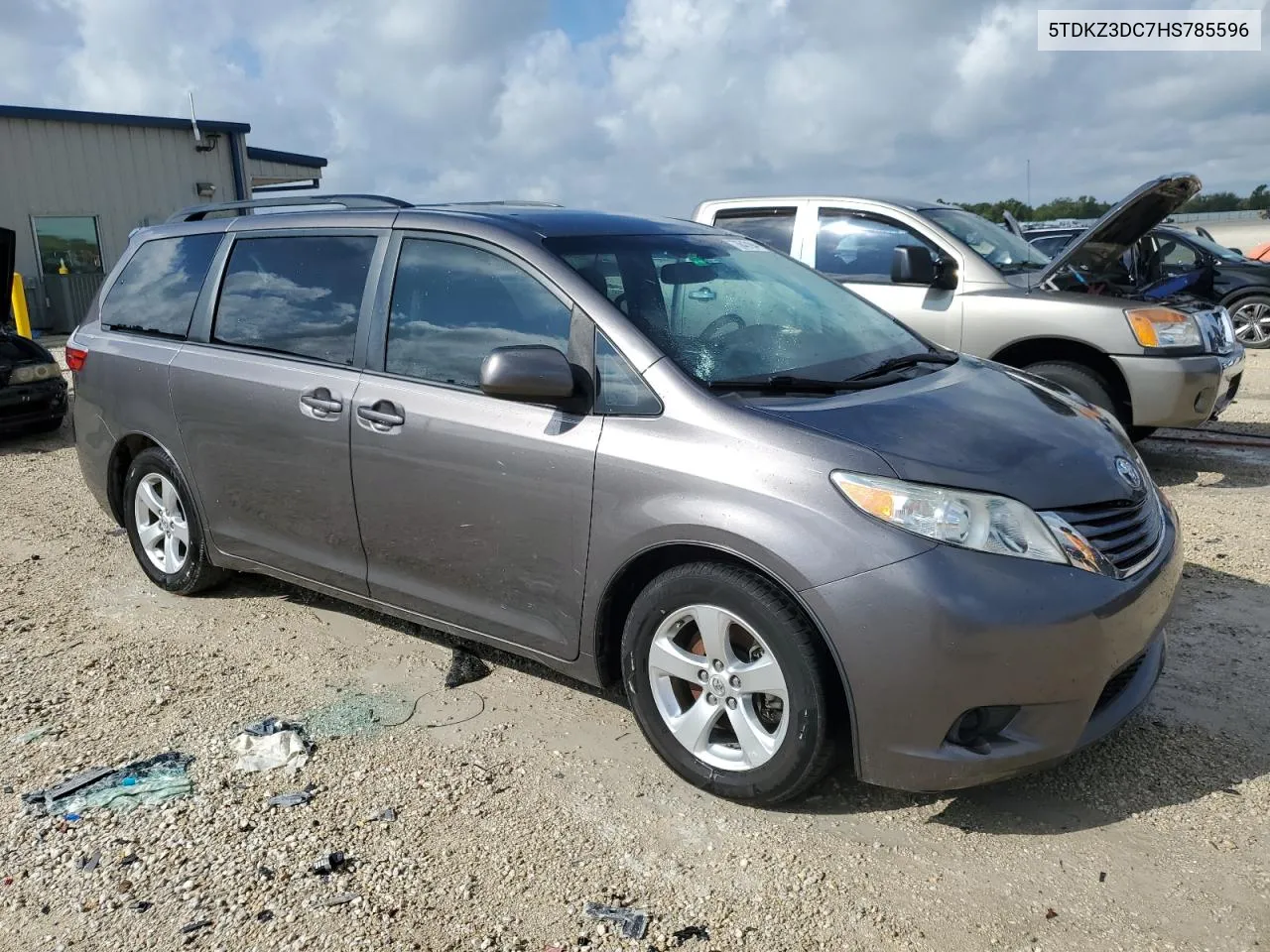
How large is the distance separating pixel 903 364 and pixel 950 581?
1.27m

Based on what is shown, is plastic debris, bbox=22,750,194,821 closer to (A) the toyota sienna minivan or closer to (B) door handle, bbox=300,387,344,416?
(A) the toyota sienna minivan

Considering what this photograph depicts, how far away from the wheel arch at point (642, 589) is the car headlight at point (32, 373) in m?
8.18

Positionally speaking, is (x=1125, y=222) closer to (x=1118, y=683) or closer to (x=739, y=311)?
(x=739, y=311)

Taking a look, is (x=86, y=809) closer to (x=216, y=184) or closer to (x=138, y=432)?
(x=138, y=432)

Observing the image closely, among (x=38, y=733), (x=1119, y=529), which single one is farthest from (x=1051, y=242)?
(x=38, y=733)

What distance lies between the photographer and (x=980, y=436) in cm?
314

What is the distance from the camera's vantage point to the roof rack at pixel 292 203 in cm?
433

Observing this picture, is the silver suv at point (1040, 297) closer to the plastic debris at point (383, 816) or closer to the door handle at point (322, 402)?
the door handle at point (322, 402)

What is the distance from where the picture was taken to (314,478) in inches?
162

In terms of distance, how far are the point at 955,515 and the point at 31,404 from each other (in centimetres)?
928

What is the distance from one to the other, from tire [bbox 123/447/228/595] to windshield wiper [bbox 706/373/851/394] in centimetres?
275

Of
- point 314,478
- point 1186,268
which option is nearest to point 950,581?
point 314,478

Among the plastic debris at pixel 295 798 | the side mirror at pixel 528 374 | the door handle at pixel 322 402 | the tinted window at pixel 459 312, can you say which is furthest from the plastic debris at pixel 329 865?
the door handle at pixel 322 402

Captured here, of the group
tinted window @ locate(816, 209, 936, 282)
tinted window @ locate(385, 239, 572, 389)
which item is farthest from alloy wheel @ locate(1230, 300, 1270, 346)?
tinted window @ locate(385, 239, 572, 389)
